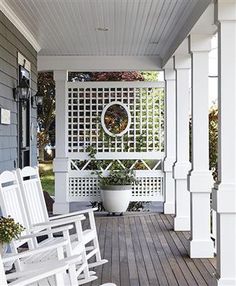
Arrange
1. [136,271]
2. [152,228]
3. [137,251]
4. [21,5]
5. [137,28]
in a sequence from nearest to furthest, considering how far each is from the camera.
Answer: [136,271] < [21,5] < [137,251] < [137,28] < [152,228]

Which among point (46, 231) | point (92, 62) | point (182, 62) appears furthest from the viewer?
point (92, 62)

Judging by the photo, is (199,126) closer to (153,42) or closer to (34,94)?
(153,42)

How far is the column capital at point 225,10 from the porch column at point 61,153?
5375 mm

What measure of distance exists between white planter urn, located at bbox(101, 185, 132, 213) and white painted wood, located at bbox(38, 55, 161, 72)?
201 cm

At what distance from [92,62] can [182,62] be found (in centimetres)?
222

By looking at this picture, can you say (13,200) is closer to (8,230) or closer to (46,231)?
(46,231)

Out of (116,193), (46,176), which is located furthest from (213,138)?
(46,176)

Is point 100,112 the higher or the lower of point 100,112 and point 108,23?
the lower

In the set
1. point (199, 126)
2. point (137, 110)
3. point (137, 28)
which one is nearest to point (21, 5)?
point (137, 28)

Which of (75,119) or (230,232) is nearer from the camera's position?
(230,232)

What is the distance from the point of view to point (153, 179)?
950cm

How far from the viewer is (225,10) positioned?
4090 mm

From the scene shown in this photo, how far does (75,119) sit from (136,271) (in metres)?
4.88

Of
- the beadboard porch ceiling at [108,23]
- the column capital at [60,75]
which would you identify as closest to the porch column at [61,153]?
the column capital at [60,75]
